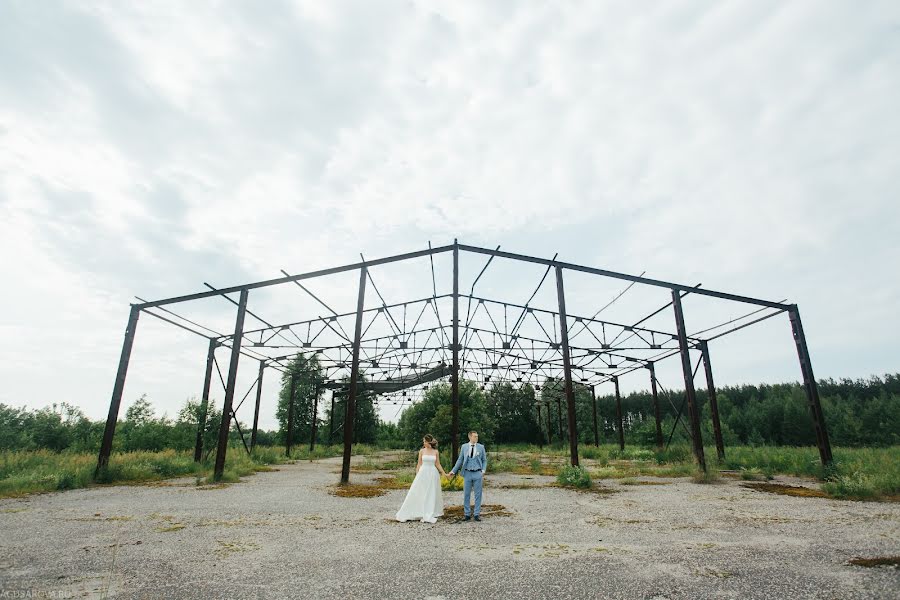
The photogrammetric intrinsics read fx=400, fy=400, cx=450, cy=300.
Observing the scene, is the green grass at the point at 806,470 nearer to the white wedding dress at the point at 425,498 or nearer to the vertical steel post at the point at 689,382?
the vertical steel post at the point at 689,382

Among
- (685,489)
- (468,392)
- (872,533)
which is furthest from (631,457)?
(872,533)

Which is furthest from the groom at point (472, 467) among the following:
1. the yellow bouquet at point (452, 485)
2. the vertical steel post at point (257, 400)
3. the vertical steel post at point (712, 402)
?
the vertical steel post at point (257, 400)

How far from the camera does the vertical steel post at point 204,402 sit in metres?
16.3

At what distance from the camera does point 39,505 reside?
9.06 m

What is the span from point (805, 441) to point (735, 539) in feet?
176

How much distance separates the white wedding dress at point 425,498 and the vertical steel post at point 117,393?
447 inches

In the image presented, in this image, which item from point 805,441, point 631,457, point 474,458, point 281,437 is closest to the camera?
point 474,458

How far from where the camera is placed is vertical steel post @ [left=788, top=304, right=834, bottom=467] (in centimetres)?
1309

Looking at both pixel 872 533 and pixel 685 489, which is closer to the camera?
pixel 872 533

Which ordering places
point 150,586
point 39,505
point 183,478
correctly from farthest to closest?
point 183,478
point 39,505
point 150,586

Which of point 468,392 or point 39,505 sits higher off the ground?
point 468,392

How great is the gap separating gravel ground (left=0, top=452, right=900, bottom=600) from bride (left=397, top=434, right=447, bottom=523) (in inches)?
14.2

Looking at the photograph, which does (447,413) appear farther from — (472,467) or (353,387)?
(472,467)

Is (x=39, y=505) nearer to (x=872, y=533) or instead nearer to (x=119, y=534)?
(x=119, y=534)
